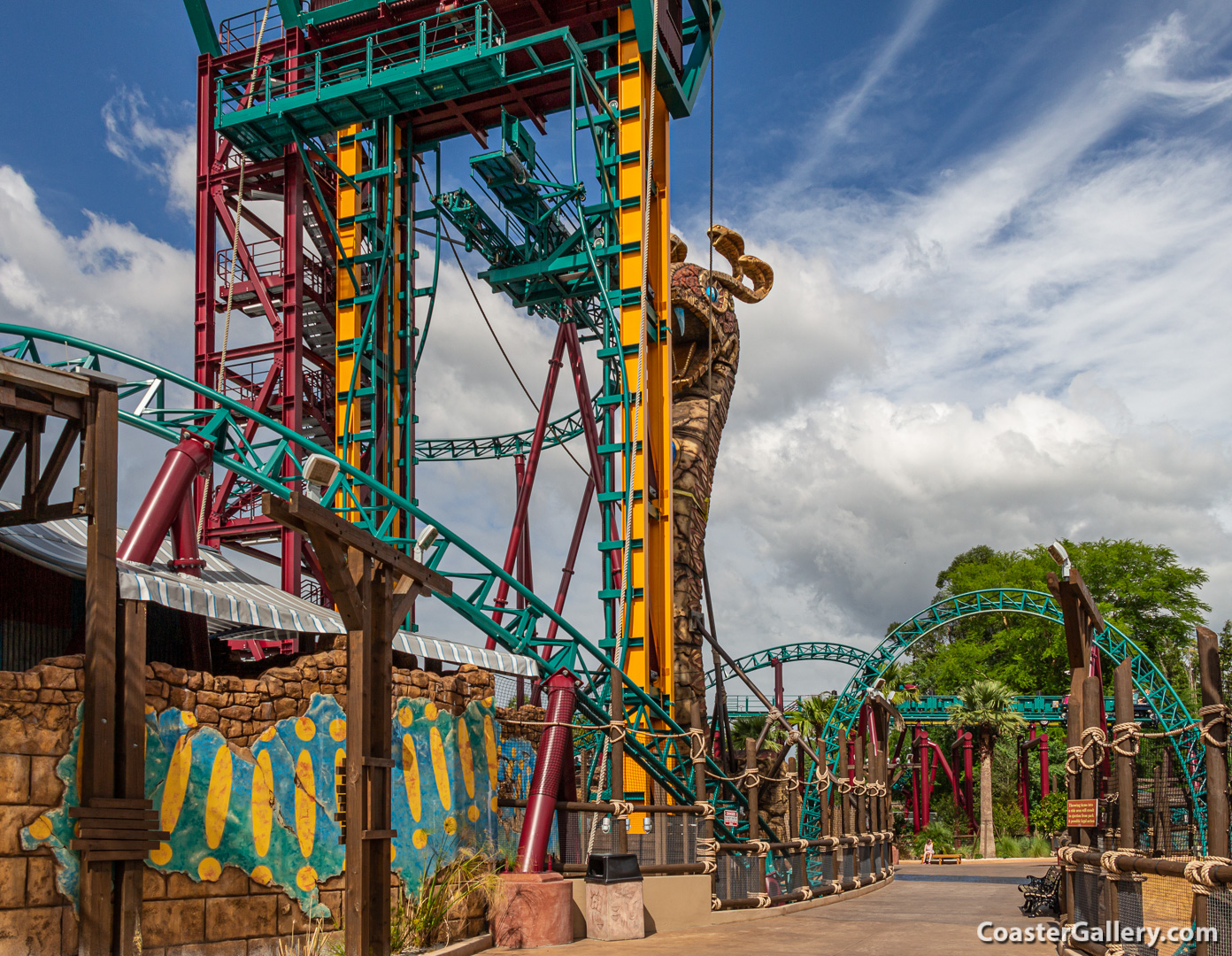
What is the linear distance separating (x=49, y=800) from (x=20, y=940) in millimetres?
936

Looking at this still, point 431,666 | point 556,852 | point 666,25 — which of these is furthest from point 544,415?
point 556,852

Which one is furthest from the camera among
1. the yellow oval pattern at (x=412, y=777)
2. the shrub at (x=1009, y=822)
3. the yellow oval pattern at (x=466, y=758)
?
the shrub at (x=1009, y=822)

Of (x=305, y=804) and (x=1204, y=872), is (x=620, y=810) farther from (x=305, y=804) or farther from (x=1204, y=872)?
(x=1204, y=872)

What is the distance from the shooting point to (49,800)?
8.77 metres

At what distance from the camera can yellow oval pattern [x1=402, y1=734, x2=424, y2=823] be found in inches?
451

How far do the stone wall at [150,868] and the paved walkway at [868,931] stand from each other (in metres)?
2.09

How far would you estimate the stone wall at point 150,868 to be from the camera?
8500 millimetres

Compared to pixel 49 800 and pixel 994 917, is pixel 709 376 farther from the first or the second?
pixel 49 800

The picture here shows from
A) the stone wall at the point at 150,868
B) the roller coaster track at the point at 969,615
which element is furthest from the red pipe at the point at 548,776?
the roller coaster track at the point at 969,615

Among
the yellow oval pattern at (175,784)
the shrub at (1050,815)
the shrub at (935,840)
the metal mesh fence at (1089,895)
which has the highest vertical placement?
the yellow oval pattern at (175,784)

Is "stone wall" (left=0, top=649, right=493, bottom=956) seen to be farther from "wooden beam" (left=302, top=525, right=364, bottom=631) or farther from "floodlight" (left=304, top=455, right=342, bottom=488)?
"floodlight" (left=304, top=455, right=342, bottom=488)

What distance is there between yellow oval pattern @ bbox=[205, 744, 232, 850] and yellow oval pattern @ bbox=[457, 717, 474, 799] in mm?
2803

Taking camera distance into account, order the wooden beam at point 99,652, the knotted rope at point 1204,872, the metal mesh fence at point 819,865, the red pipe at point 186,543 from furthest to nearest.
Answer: the metal mesh fence at point 819,865
the red pipe at point 186,543
the wooden beam at point 99,652
the knotted rope at point 1204,872

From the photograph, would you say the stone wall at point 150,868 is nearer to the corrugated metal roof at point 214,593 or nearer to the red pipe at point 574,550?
the corrugated metal roof at point 214,593
